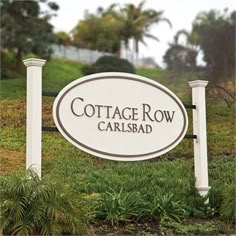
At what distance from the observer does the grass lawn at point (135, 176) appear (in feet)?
22.0

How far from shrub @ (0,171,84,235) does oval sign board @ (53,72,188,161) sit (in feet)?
3.85

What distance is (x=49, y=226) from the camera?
18.5 feet

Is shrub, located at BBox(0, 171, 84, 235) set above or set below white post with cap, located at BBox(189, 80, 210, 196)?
below

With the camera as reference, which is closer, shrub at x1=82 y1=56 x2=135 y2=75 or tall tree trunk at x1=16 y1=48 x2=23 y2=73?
tall tree trunk at x1=16 y1=48 x2=23 y2=73

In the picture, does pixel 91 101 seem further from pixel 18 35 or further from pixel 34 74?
pixel 18 35

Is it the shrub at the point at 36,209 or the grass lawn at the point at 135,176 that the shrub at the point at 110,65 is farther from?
the shrub at the point at 36,209

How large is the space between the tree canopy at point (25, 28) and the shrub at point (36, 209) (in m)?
13.9

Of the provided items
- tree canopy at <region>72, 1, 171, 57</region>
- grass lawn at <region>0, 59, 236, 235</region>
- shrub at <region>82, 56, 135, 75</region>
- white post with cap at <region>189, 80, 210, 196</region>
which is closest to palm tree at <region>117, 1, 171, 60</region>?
tree canopy at <region>72, 1, 171, 57</region>

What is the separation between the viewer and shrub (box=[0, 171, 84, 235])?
5.63m

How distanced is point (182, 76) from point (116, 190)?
7.56 meters

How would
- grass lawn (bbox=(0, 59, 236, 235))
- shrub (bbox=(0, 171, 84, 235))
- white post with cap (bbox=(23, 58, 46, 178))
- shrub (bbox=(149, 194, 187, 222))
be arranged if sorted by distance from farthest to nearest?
shrub (bbox=(149, 194, 187, 222)) < grass lawn (bbox=(0, 59, 236, 235)) < white post with cap (bbox=(23, 58, 46, 178)) < shrub (bbox=(0, 171, 84, 235))

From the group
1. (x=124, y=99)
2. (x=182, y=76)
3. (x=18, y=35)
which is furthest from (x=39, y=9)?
(x=124, y=99)

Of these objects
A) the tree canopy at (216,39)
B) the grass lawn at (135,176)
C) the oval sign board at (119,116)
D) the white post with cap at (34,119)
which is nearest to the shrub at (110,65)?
the tree canopy at (216,39)

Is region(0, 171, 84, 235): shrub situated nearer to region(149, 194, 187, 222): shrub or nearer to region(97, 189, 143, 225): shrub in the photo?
region(97, 189, 143, 225): shrub
